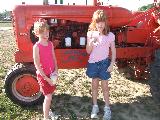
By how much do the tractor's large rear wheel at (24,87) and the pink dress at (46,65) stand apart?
0.78m

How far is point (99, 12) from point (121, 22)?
3.44 feet

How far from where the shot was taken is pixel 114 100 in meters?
6.18

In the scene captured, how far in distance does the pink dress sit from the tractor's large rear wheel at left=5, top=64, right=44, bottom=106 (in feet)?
2.54

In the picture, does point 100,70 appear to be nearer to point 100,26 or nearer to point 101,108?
point 100,26

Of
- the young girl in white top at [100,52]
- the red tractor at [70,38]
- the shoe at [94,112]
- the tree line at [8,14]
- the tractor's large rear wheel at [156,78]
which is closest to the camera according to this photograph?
the young girl in white top at [100,52]

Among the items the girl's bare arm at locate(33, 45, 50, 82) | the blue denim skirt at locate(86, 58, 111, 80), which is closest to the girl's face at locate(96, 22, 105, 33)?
the blue denim skirt at locate(86, 58, 111, 80)

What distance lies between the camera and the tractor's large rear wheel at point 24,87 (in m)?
5.62

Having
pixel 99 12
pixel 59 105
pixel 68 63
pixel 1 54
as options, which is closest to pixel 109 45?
pixel 99 12

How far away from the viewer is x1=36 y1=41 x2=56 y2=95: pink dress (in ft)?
15.8

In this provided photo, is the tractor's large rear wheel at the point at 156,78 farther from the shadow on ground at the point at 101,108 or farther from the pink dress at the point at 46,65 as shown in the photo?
the pink dress at the point at 46,65

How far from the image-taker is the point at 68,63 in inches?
233

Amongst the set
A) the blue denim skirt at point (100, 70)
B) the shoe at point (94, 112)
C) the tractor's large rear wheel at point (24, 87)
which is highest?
the blue denim skirt at point (100, 70)

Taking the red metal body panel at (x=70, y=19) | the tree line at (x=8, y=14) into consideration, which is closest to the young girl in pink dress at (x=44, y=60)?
the red metal body panel at (x=70, y=19)

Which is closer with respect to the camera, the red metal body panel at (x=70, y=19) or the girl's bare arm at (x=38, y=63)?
the girl's bare arm at (x=38, y=63)
